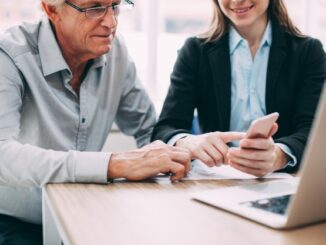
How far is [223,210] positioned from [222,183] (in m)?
0.25

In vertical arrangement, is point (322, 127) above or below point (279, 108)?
above

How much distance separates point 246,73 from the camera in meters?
1.77

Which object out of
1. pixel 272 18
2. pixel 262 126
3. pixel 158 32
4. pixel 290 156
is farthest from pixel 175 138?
pixel 158 32

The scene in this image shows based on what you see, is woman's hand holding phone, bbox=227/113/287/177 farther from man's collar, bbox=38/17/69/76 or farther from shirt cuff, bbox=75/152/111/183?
man's collar, bbox=38/17/69/76

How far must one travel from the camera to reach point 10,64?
1.43 m

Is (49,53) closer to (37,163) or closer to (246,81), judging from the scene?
(37,163)

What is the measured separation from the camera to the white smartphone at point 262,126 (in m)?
1.02

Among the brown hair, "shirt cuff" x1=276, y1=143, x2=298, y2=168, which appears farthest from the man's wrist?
the brown hair

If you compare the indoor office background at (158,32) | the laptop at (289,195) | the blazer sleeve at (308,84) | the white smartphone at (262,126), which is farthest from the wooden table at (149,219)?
the indoor office background at (158,32)

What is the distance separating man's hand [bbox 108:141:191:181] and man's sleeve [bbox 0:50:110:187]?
0.03 m

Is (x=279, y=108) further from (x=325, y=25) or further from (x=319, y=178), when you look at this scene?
(x=325, y=25)

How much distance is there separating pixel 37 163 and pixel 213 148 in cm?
44

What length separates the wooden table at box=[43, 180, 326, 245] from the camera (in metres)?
0.76

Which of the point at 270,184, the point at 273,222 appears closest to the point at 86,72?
the point at 270,184
